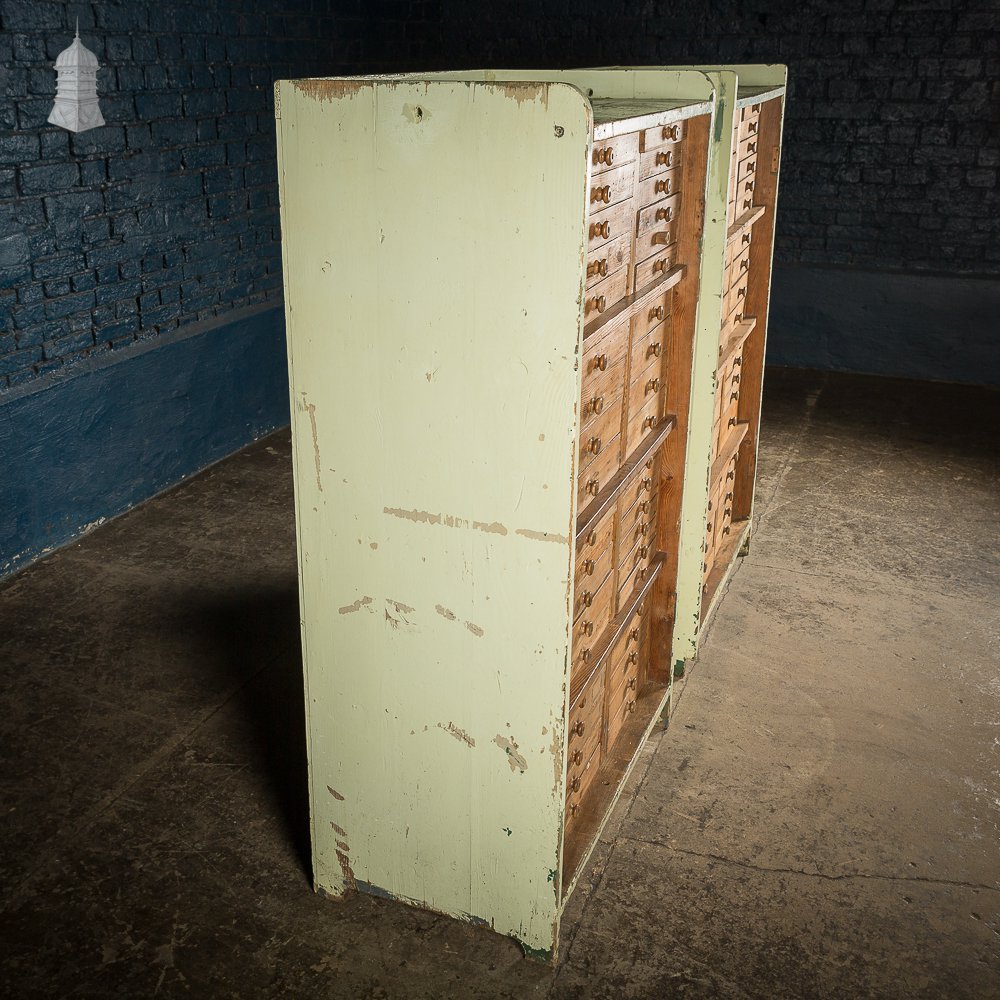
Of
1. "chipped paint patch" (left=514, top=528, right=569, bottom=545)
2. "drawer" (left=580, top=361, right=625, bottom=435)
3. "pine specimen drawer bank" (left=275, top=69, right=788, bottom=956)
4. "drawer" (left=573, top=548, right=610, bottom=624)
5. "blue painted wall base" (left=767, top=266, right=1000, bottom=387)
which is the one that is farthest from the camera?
"blue painted wall base" (left=767, top=266, right=1000, bottom=387)

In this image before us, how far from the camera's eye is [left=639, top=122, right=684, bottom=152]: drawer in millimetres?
2430

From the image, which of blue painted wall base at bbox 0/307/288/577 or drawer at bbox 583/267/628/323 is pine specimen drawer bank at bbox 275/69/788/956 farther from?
blue painted wall base at bbox 0/307/288/577

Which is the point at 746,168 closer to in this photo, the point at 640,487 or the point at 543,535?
the point at 640,487

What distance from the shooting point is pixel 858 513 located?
489 cm

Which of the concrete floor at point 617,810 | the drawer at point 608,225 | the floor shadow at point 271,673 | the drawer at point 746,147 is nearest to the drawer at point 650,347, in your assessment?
the drawer at point 608,225

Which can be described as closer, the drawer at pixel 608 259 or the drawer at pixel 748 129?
the drawer at pixel 608 259

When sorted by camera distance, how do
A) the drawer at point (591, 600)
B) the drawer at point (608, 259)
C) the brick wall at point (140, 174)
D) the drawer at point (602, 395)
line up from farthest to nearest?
the brick wall at point (140, 174) < the drawer at point (591, 600) < the drawer at point (602, 395) < the drawer at point (608, 259)

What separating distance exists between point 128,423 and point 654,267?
115 inches

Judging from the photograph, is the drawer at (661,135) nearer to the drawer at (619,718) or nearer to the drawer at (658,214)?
the drawer at (658,214)

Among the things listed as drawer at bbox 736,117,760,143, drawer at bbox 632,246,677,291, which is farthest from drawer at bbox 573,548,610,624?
drawer at bbox 736,117,760,143

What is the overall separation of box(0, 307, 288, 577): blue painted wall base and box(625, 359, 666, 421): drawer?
2637 mm

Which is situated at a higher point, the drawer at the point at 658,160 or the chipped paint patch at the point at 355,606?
the drawer at the point at 658,160

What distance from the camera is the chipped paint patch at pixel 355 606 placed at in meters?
2.27

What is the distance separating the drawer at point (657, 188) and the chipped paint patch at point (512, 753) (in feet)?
4.12
